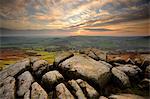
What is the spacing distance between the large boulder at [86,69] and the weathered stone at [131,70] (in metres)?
0.25

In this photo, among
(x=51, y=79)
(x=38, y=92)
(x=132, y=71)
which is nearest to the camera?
(x=38, y=92)

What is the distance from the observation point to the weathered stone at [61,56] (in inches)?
130

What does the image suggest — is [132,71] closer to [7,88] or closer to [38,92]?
[38,92]

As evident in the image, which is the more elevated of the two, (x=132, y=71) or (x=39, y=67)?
(x=39, y=67)

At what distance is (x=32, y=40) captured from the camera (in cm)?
333

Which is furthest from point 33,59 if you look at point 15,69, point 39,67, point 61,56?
point 61,56

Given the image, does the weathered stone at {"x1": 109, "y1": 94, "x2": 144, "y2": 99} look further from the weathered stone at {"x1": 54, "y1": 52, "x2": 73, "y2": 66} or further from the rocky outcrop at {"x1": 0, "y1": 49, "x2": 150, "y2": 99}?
the weathered stone at {"x1": 54, "y1": 52, "x2": 73, "y2": 66}

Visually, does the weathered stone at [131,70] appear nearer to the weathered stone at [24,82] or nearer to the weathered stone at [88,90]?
the weathered stone at [88,90]

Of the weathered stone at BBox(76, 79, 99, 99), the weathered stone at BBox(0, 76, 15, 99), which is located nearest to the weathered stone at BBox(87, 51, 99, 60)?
the weathered stone at BBox(76, 79, 99, 99)

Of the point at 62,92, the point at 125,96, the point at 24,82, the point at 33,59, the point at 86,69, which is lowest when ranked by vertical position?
the point at 125,96

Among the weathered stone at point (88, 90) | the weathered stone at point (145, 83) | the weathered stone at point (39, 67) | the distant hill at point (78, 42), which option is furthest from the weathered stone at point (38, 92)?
the weathered stone at point (145, 83)

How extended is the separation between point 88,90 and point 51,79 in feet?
1.79

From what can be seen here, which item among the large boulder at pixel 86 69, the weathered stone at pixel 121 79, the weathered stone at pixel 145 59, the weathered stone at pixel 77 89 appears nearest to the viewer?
the weathered stone at pixel 77 89

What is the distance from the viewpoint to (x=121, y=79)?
3.22m
